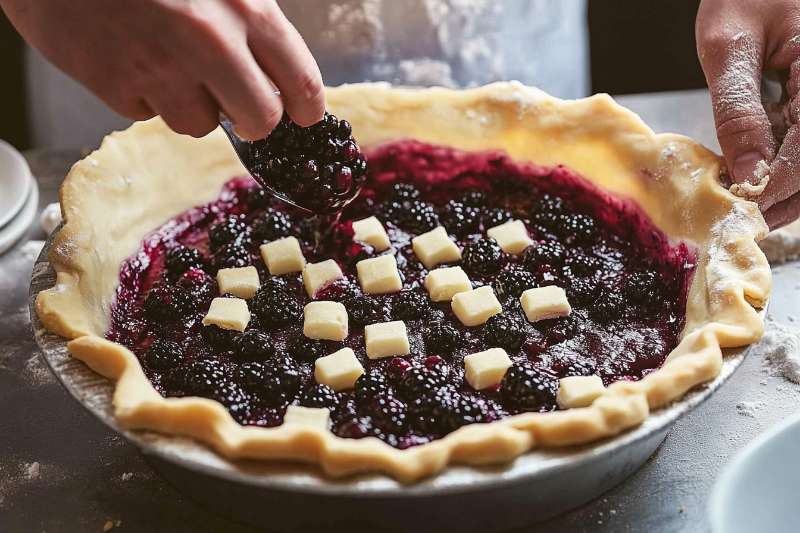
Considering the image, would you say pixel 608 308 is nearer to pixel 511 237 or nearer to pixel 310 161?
pixel 511 237

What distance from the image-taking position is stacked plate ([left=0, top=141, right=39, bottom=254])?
9.55ft

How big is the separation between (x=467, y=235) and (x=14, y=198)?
1.52 metres

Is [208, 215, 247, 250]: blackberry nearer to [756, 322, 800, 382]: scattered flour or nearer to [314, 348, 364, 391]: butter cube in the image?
[314, 348, 364, 391]: butter cube

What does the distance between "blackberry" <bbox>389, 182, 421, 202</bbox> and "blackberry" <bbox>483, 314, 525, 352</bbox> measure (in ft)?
2.15

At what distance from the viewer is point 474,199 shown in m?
2.65

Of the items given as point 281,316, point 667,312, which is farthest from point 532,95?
point 281,316

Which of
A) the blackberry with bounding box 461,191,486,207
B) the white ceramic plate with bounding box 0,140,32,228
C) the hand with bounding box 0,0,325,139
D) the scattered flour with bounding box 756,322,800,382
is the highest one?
the hand with bounding box 0,0,325,139

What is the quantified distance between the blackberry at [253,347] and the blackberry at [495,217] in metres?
0.80

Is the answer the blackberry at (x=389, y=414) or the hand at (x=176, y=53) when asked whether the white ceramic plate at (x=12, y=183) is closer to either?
the hand at (x=176, y=53)

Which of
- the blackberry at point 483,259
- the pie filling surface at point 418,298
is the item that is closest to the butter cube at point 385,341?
the pie filling surface at point 418,298

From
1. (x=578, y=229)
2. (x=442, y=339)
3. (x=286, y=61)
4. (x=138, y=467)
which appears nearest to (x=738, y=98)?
(x=578, y=229)

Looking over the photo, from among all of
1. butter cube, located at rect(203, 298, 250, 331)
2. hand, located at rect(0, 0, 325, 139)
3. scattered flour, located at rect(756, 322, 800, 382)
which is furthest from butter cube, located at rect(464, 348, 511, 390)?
scattered flour, located at rect(756, 322, 800, 382)

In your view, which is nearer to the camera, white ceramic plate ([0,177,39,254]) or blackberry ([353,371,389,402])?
blackberry ([353,371,389,402])

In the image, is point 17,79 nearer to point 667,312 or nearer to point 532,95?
point 532,95
